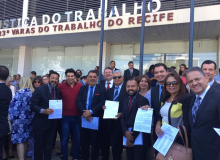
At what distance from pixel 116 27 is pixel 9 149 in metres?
6.75

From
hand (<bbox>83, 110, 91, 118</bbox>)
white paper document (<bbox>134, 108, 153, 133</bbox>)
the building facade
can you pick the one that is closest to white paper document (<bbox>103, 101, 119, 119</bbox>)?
hand (<bbox>83, 110, 91, 118</bbox>)

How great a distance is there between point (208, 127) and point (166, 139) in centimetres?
62

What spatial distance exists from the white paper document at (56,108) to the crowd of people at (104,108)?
0.32 ft

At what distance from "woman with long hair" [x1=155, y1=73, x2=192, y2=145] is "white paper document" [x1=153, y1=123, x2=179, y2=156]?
90 mm

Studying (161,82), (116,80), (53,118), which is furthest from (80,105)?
(161,82)

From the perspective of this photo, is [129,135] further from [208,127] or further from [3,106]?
[3,106]

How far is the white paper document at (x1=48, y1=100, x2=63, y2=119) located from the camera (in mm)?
3925

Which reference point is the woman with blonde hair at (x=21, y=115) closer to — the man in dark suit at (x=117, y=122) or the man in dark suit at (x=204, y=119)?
the man in dark suit at (x=117, y=122)

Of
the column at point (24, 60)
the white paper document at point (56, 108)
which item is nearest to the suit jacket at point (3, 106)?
the white paper document at point (56, 108)

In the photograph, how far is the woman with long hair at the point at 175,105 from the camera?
254 cm

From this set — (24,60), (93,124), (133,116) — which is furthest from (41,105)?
(24,60)

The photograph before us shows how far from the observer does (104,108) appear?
389 cm

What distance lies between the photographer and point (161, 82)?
3.41 meters

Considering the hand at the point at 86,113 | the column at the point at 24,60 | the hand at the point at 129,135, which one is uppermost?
the column at the point at 24,60
